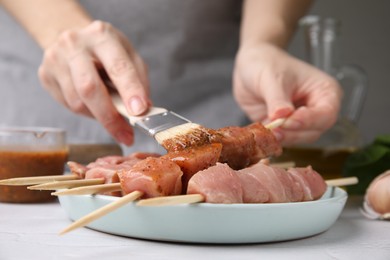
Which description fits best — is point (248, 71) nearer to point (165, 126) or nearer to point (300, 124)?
point (300, 124)

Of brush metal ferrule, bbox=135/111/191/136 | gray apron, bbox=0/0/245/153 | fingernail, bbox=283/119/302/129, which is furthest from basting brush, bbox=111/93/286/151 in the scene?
gray apron, bbox=0/0/245/153

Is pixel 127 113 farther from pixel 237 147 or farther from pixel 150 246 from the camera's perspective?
pixel 150 246

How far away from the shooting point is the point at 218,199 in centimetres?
96

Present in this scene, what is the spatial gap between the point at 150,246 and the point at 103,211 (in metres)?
0.15

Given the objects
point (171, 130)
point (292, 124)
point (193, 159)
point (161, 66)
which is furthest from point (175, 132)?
point (161, 66)

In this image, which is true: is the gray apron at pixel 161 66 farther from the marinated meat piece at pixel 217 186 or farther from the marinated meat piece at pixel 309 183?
the marinated meat piece at pixel 217 186

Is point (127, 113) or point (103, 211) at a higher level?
point (127, 113)

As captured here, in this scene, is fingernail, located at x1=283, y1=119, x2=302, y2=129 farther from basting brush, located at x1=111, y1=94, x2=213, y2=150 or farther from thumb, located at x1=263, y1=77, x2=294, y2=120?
basting brush, located at x1=111, y1=94, x2=213, y2=150

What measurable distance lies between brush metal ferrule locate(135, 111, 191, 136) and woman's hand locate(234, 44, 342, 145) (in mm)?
330

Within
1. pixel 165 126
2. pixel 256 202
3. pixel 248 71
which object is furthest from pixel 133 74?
pixel 256 202

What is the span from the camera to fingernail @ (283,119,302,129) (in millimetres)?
1494

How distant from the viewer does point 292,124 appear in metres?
1.50

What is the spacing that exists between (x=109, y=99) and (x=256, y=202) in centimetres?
58

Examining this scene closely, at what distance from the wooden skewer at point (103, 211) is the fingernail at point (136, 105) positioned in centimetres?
40
